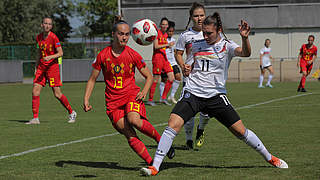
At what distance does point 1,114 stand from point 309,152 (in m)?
9.62

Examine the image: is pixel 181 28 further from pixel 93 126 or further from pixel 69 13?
pixel 69 13

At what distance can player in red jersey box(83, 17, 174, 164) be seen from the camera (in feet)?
21.6

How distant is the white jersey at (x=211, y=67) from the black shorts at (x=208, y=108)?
0.10m

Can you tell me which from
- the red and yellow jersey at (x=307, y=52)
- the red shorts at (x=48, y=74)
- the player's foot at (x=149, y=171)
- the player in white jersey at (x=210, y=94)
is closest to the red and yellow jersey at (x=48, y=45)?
the red shorts at (x=48, y=74)

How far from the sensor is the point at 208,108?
657 cm

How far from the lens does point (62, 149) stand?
8539 mm

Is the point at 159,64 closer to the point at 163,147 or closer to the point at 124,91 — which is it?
the point at 124,91

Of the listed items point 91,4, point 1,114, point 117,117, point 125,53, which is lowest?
point 1,114

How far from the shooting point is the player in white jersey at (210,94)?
6.37m

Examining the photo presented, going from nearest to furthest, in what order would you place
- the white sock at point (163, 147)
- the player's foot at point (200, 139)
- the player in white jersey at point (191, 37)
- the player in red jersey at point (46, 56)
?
the white sock at point (163, 147), the player in white jersey at point (191, 37), the player's foot at point (200, 139), the player in red jersey at point (46, 56)

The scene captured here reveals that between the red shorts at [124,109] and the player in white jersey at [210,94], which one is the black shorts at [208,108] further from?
the red shorts at [124,109]

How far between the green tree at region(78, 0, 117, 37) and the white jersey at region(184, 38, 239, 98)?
5781 cm

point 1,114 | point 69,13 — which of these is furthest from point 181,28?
point 69,13

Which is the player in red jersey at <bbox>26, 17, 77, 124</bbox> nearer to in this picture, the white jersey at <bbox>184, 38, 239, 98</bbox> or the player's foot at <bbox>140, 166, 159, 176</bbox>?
the white jersey at <bbox>184, 38, 239, 98</bbox>
